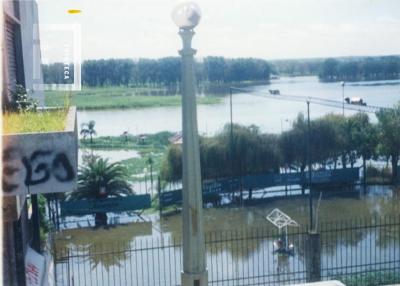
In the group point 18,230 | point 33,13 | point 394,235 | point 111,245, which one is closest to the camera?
point 18,230

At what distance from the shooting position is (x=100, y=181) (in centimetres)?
2323

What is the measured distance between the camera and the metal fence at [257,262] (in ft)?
37.7

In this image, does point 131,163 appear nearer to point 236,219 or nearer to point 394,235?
point 236,219

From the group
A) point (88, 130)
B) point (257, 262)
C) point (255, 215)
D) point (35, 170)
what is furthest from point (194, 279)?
point (88, 130)

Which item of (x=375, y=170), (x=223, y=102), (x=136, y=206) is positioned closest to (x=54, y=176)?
(x=136, y=206)

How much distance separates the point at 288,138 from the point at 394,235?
12424mm

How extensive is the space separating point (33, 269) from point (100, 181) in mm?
16544

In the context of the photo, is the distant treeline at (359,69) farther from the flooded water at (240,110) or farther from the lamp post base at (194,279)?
the lamp post base at (194,279)

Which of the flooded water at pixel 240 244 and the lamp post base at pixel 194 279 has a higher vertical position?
the lamp post base at pixel 194 279

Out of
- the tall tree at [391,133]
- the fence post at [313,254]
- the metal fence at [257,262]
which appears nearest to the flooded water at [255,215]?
the metal fence at [257,262]

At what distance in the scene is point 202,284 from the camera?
3568 millimetres

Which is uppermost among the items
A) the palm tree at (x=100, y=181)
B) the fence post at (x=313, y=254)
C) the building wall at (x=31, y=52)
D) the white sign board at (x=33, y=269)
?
the building wall at (x=31, y=52)

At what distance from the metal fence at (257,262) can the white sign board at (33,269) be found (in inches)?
149

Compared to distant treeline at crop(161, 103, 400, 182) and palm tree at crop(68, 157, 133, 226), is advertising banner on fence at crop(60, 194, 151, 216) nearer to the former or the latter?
palm tree at crop(68, 157, 133, 226)
